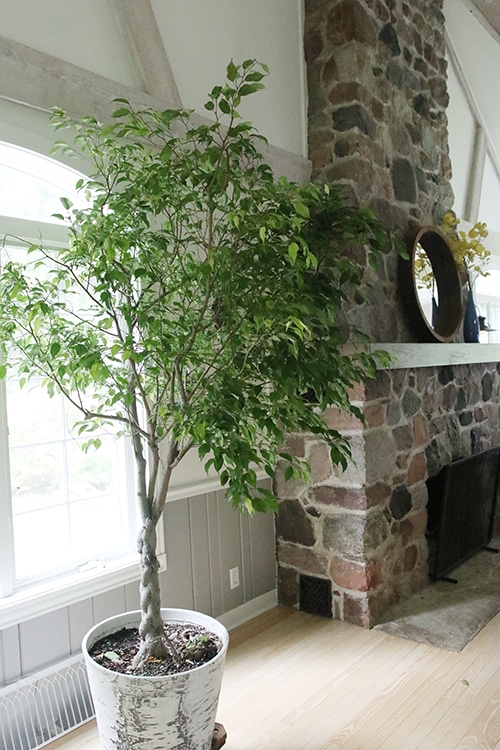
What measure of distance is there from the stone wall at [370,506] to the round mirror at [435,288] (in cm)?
31

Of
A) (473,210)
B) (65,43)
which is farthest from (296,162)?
(473,210)

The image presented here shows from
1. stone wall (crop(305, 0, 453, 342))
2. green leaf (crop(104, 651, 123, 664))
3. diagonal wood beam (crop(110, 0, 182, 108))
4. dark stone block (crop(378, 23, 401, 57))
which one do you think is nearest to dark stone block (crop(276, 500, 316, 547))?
stone wall (crop(305, 0, 453, 342))

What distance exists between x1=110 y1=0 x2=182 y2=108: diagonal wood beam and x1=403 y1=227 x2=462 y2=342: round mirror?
1672mm

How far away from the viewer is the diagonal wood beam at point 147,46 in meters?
2.43

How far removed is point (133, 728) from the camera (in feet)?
5.64

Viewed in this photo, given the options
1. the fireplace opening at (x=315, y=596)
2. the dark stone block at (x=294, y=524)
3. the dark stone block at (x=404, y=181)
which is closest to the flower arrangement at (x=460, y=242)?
the dark stone block at (x=404, y=181)

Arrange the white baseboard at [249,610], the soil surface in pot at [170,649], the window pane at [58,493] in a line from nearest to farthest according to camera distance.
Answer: the soil surface in pot at [170,649]
the window pane at [58,493]
the white baseboard at [249,610]

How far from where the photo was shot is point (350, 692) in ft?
7.89

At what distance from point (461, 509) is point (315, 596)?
117 centimetres

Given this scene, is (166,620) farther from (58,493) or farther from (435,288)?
(435,288)

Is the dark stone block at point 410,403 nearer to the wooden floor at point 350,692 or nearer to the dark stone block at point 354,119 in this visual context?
the wooden floor at point 350,692

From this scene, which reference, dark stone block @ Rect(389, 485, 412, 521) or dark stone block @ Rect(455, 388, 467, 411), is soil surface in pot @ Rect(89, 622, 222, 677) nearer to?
dark stone block @ Rect(389, 485, 412, 521)

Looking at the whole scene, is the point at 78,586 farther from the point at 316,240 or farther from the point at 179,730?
the point at 316,240

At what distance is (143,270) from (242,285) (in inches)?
11.5
